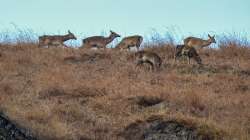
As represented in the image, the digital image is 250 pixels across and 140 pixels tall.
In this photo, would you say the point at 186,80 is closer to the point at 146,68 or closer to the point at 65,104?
the point at 146,68

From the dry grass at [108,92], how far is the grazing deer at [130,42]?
2.45 metres

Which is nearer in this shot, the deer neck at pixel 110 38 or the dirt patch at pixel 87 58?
the dirt patch at pixel 87 58

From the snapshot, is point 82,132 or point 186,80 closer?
point 82,132

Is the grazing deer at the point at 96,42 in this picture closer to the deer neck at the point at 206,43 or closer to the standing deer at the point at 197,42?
the standing deer at the point at 197,42

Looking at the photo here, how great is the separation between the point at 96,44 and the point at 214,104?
1099 centimetres

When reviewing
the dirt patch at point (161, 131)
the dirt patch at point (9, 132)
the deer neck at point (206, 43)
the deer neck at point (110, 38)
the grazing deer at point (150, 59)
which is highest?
the deer neck at point (110, 38)

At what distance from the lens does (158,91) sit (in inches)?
675

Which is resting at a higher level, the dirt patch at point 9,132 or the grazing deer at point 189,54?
the grazing deer at point 189,54


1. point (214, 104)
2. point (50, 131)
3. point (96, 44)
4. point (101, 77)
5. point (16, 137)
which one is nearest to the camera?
point (16, 137)

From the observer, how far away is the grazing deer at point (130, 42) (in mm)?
25644

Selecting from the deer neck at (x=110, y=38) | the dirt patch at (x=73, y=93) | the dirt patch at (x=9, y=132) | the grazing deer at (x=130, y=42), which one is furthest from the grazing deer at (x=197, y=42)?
the dirt patch at (x=9, y=132)

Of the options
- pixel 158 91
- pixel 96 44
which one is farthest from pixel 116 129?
pixel 96 44

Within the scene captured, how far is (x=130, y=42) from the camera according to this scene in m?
25.9

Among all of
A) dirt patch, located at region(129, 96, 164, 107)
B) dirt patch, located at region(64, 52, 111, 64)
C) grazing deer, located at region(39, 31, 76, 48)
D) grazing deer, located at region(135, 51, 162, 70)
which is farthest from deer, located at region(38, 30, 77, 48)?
dirt patch, located at region(129, 96, 164, 107)
